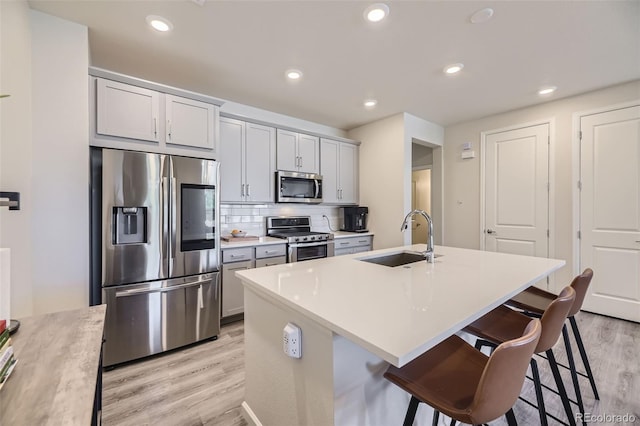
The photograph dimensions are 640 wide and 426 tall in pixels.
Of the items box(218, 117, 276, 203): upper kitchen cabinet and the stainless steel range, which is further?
the stainless steel range

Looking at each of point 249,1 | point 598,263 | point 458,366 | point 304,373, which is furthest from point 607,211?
point 249,1

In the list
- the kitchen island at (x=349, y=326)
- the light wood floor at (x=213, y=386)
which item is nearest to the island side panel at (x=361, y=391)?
the kitchen island at (x=349, y=326)

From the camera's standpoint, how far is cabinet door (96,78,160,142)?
2.15 meters

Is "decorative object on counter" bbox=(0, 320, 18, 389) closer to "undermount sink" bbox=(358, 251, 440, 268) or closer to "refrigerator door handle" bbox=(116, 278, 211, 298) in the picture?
"refrigerator door handle" bbox=(116, 278, 211, 298)

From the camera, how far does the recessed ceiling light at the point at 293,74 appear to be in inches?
105

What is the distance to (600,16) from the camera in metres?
1.91

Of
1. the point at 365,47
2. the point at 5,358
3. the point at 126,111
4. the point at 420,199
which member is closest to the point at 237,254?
the point at 126,111

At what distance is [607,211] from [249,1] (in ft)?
13.7

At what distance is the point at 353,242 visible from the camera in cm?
395

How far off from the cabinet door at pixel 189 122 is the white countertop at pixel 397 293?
1.64 m

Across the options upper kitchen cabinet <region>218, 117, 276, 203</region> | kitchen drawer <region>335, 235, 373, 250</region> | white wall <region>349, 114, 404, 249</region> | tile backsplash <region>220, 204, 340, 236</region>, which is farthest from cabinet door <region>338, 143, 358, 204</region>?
upper kitchen cabinet <region>218, 117, 276, 203</region>

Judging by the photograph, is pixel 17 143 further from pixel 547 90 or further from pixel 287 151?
pixel 547 90

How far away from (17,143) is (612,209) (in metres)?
5.32

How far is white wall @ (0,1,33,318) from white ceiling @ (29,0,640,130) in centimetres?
37
